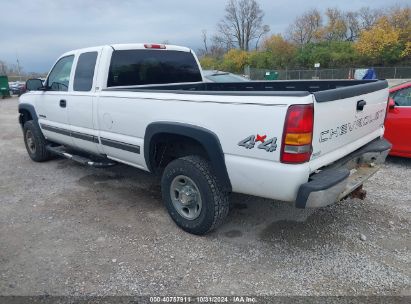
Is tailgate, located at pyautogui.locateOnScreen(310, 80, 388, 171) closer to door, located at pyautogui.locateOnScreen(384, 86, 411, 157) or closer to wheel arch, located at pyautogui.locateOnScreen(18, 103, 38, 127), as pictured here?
door, located at pyautogui.locateOnScreen(384, 86, 411, 157)

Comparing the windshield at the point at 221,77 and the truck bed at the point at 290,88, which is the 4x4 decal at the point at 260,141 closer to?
the truck bed at the point at 290,88

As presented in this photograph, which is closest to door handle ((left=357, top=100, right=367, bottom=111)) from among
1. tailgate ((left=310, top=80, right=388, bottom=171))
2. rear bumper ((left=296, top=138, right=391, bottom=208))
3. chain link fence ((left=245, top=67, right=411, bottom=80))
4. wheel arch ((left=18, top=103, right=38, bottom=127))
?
tailgate ((left=310, top=80, right=388, bottom=171))

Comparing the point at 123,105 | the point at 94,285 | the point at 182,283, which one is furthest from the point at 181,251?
the point at 123,105

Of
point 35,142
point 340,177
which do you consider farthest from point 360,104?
point 35,142

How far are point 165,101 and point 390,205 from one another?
3067 millimetres

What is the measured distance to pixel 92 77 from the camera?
463cm

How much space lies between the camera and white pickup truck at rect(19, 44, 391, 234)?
9.28 ft

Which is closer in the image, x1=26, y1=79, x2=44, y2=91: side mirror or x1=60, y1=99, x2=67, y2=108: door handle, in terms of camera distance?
x1=60, y1=99, x2=67, y2=108: door handle

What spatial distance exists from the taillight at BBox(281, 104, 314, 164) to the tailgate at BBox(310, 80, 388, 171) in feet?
0.29

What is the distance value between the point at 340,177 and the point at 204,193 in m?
1.25

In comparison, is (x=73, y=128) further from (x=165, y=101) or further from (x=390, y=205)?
(x=390, y=205)

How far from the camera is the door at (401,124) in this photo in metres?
5.68

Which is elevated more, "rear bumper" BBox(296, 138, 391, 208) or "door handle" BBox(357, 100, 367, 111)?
"door handle" BBox(357, 100, 367, 111)

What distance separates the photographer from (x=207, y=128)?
10.6 ft
